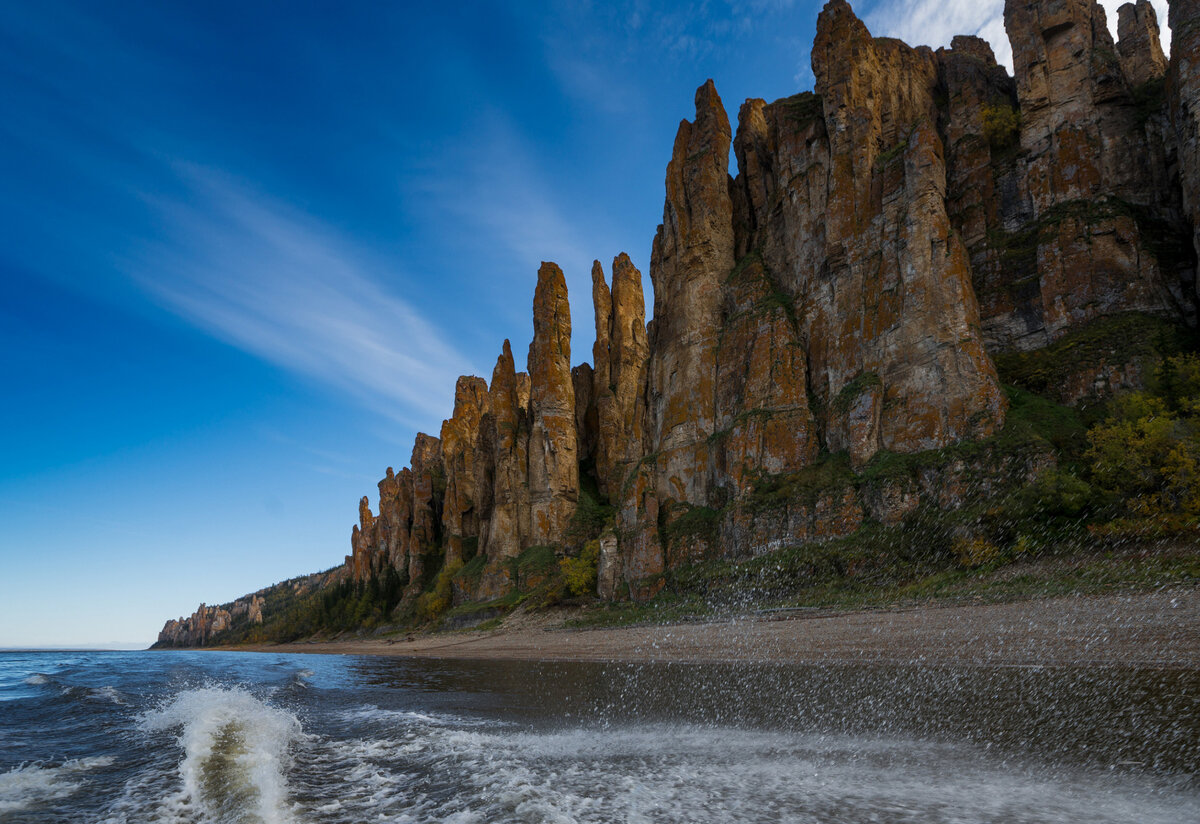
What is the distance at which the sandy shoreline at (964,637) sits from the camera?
1280 cm

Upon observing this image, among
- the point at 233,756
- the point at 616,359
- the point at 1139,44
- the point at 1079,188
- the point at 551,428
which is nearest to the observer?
the point at 233,756

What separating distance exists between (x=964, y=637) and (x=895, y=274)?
2765 centimetres

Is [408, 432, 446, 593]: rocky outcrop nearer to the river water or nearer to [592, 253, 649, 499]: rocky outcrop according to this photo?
[592, 253, 649, 499]: rocky outcrop

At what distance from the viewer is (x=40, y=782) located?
923cm

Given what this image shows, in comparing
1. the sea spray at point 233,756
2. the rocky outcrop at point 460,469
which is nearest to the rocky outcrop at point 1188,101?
the sea spray at point 233,756

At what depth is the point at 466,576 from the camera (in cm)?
7456

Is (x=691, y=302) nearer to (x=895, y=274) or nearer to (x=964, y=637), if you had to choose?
(x=895, y=274)

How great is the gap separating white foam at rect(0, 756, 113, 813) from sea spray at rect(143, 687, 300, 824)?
1.45 metres

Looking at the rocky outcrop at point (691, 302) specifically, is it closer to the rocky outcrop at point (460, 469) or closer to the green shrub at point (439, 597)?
the green shrub at point (439, 597)

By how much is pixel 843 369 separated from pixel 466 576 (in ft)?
180

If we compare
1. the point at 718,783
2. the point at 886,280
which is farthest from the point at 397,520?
the point at 718,783

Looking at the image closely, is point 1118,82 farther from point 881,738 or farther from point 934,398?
point 881,738

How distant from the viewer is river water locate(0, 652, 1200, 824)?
6453mm

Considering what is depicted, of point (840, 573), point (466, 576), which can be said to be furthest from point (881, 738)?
point (466, 576)
